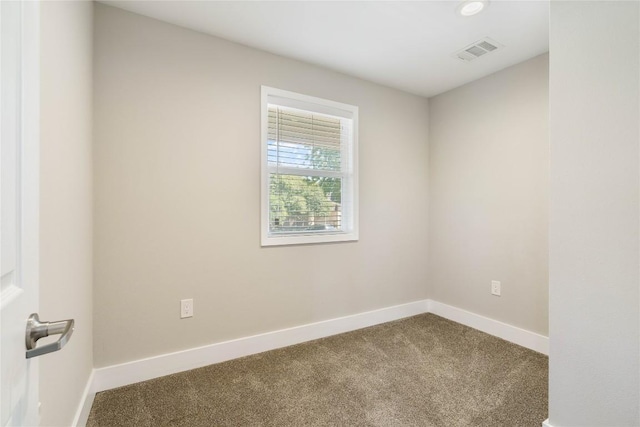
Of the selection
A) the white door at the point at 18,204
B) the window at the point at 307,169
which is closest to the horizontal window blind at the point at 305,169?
the window at the point at 307,169

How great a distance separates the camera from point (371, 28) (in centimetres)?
213

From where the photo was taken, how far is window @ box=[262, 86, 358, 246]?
250 centimetres

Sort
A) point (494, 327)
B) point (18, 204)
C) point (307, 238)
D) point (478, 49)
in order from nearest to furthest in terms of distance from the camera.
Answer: point (18, 204)
point (478, 49)
point (307, 238)
point (494, 327)

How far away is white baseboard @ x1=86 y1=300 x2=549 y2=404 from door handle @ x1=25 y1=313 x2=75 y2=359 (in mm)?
1348

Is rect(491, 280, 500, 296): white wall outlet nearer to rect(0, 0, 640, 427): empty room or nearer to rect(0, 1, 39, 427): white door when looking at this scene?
rect(0, 0, 640, 427): empty room

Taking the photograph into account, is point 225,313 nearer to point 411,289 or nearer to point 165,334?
point 165,334

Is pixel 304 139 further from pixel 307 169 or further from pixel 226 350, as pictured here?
pixel 226 350

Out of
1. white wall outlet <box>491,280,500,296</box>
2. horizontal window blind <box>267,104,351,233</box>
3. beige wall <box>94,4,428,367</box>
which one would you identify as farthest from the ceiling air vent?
white wall outlet <box>491,280,500,296</box>

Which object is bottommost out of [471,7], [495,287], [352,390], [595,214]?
[352,390]

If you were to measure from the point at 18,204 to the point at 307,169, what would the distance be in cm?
222

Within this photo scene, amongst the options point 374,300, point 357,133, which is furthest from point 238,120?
point 374,300

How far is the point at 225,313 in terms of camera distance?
226 cm

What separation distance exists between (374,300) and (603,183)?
2.12m

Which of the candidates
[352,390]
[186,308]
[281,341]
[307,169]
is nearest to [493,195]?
[307,169]
